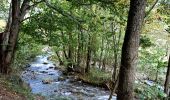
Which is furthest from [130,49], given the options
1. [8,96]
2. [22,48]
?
[22,48]

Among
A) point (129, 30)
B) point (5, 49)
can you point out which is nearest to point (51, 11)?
point (5, 49)

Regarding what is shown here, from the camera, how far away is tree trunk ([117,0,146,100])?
6.28 meters

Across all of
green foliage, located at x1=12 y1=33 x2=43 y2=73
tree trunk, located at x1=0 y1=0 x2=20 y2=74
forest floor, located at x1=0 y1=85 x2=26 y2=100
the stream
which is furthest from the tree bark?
forest floor, located at x1=0 y1=85 x2=26 y2=100

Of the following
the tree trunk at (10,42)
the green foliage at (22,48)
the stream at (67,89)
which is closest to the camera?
the tree trunk at (10,42)

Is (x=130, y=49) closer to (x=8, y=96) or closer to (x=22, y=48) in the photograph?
(x=8, y=96)

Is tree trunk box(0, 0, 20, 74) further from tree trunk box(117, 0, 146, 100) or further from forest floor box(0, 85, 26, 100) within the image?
tree trunk box(117, 0, 146, 100)

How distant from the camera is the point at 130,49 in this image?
251 inches

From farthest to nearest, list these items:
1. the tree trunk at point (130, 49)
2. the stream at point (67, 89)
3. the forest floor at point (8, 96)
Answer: the stream at point (67, 89) → the forest floor at point (8, 96) → the tree trunk at point (130, 49)

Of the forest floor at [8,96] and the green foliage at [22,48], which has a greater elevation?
the green foliage at [22,48]

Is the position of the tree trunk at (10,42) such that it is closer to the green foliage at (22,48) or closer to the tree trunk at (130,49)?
the green foliage at (22,48)

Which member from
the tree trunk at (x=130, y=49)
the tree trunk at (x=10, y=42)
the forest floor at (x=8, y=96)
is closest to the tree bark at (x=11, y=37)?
the tree trunk at (x=10, y=42)

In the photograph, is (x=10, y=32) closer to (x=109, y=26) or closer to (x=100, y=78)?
(x=100, y=78)

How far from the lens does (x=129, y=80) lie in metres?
6.52

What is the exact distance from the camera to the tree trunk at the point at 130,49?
628cm
